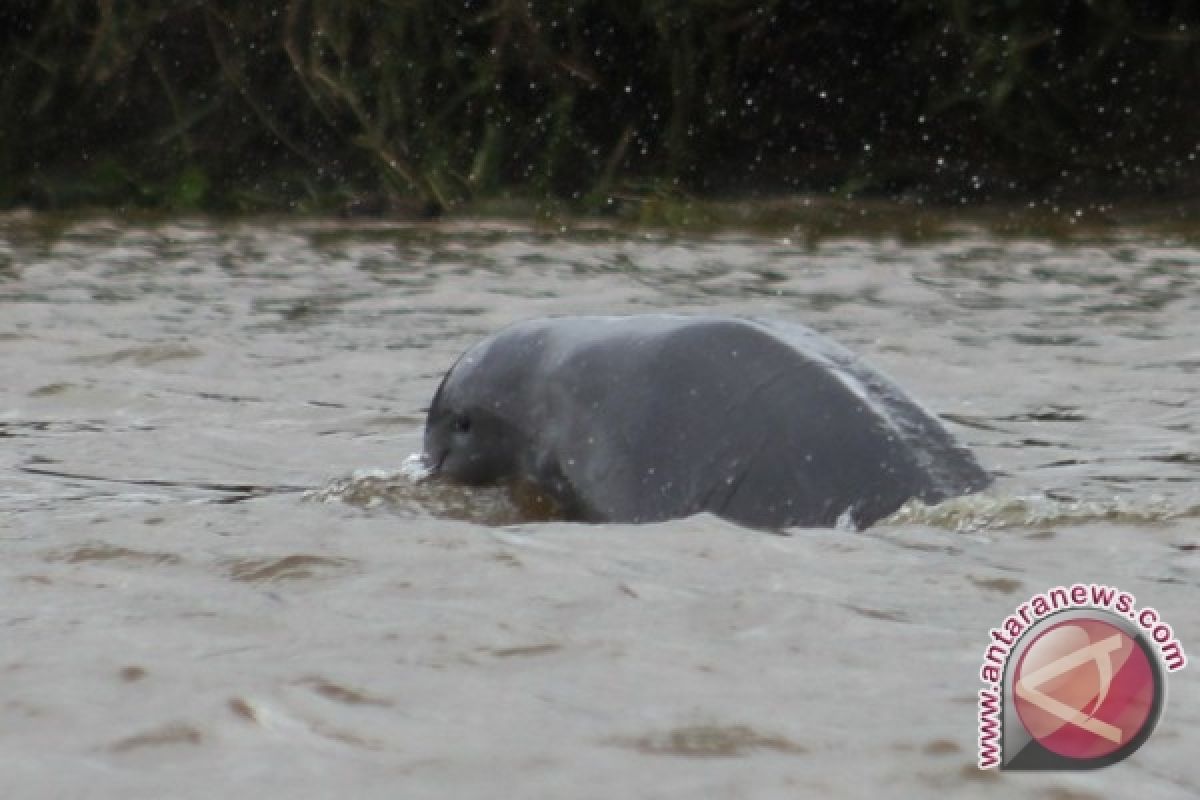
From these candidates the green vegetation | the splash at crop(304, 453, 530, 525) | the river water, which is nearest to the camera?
the river water

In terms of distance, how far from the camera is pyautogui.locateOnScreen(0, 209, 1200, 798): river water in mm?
2217

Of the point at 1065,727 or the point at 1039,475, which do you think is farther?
the point at 1039,475

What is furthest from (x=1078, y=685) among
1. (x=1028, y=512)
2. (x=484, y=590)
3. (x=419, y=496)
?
(x=419, y=496)

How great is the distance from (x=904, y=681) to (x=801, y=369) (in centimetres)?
124

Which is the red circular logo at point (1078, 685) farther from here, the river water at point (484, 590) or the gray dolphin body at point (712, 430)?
the gray dolphin body at point (712, 430)

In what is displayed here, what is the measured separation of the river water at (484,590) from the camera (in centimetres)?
222

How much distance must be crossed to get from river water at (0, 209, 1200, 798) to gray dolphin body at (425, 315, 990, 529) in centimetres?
10

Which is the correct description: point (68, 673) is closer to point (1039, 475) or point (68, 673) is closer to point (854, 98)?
point (1039, 475)

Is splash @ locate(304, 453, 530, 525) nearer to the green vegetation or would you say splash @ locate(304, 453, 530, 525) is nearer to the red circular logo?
the red circular logo

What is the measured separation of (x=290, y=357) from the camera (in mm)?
6355

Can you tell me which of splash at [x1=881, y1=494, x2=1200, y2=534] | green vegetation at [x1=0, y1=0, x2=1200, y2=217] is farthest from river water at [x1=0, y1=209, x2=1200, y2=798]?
green vegetation at [x1=0, y1=0, x2=1200, y2=217]

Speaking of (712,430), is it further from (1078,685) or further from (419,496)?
(1078,685)

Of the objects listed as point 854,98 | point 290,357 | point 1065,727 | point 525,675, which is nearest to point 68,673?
point 525,675

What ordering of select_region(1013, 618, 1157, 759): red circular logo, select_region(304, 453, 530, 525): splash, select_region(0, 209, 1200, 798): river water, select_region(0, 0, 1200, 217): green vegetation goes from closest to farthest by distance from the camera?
select_region(1013, 618, 1157, 759): red circular logo < select_region(0, 209, 1200, 798): river water < select_region(304, 453, 530, 525): splash < select_region(0, 0, 1200, 217): green vegetation
